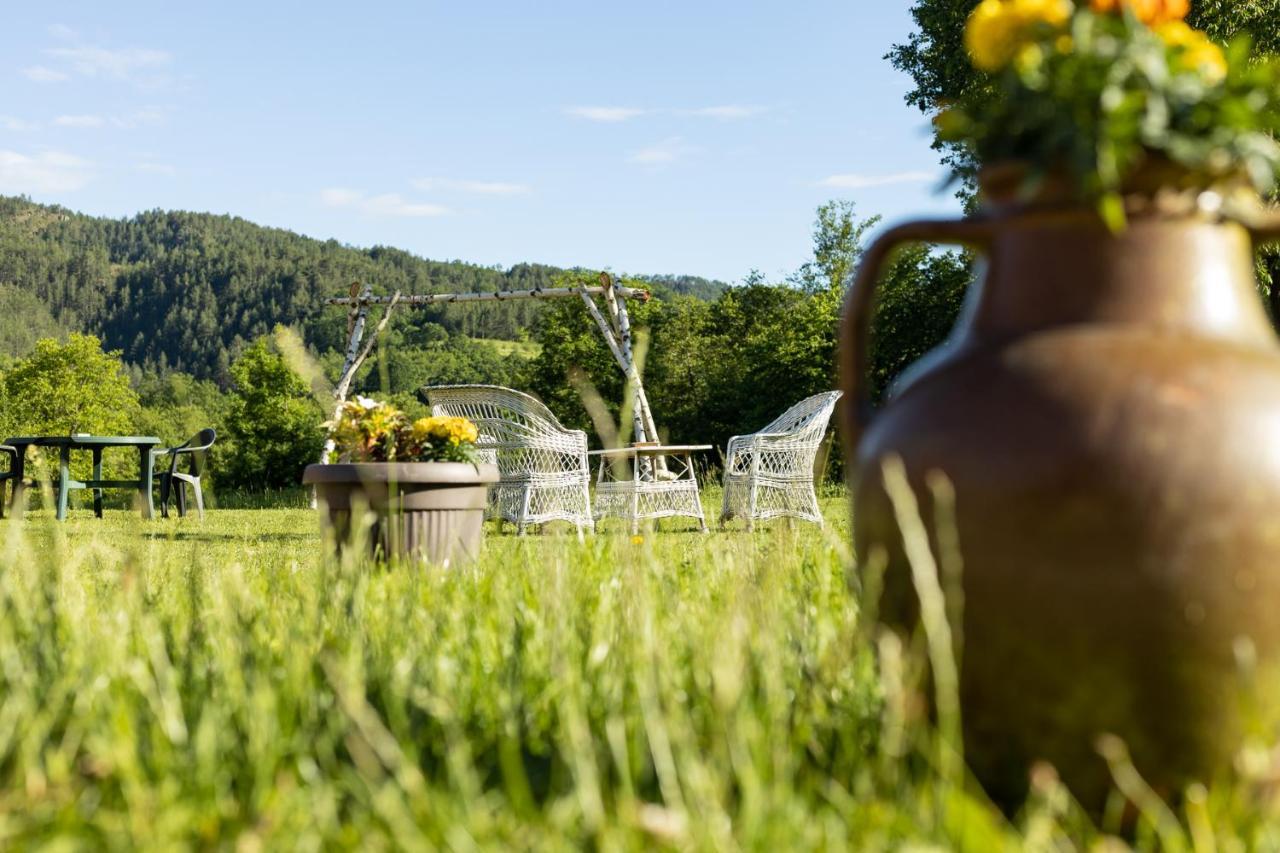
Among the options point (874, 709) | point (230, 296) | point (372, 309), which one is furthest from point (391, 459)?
point (230, 296)

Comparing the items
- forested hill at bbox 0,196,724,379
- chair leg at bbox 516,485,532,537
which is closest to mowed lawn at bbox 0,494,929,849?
chair leg at bbox 516,485,532,537

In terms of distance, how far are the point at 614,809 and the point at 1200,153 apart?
3.58 ft

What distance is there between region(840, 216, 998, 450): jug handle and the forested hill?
46.5 meters

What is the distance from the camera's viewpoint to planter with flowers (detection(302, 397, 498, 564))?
13.6ft

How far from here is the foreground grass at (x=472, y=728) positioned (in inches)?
46.2

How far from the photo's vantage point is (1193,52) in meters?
1.47

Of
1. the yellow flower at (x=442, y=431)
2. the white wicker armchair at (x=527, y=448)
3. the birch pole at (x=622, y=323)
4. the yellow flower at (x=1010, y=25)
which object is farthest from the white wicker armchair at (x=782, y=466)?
the yellow flower at (x=1010, y=25)

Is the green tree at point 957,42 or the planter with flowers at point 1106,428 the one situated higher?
the green tree at point 957,42

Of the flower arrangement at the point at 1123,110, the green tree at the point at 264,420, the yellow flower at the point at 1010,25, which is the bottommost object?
the green tree at the point at 264,420

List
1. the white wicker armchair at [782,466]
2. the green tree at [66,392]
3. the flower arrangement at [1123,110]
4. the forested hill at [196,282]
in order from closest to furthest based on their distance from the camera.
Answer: the flower arrangement at [1123,110] → the white wicker armchair at [782,466] → the green tree at [66,392] → the forested hill at [196,282]

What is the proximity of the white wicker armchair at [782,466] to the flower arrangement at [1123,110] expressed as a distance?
20.9 ft

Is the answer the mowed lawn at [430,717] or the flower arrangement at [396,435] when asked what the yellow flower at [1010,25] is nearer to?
the mowed lawn at [430,717]

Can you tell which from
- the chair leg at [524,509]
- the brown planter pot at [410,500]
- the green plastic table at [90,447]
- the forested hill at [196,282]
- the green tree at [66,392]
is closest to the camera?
the brown planter pot at [410,500]

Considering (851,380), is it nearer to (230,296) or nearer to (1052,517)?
(1052,517)
